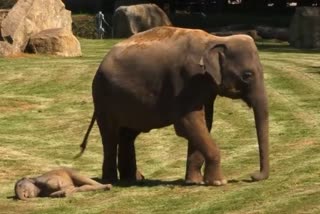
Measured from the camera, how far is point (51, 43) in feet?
117

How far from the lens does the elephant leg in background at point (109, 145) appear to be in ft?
50.5

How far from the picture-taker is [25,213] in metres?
13.1

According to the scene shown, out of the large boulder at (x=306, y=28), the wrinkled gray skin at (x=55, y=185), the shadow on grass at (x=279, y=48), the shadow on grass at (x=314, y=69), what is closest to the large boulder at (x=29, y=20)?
the shadow on grass at (x=279, y=48)

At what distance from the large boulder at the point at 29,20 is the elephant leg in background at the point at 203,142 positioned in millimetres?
20863

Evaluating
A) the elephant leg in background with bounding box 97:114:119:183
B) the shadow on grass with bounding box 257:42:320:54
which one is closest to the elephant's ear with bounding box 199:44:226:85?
the elephant leg in background with bounding box 97:114:119:183

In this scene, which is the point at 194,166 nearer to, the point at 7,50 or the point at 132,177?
the point at 132,177

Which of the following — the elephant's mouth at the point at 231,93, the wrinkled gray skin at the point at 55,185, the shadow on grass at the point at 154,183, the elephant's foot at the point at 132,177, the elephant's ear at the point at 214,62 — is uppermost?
the elephant's ear at the point at 214,62

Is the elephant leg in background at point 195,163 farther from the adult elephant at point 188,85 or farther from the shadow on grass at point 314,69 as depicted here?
the shadow on grass at point 314,69

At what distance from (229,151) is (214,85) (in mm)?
4823

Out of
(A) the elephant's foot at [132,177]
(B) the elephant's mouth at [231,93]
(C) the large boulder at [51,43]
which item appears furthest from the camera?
(C) the large boulder at [51,43]

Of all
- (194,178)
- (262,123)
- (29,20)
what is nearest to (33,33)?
(29,20)

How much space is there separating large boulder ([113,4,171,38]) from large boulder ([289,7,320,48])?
281 inches

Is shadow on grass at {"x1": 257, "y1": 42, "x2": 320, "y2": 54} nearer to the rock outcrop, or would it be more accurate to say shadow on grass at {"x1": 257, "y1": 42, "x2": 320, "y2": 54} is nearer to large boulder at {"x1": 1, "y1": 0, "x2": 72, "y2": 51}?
large boulder at {"x1": 1, "y1": 0, "x2": 72, "y2": 51}

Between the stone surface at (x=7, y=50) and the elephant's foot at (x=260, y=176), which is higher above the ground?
the elephant's foot at (x=260, y=176)
